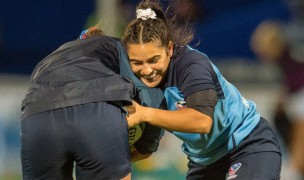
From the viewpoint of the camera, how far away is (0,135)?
23.3ft

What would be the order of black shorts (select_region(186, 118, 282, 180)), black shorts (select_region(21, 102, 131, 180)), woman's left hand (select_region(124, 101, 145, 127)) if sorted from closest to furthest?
black shorts (select_region(21, 102, 131, 180)), woman's left hand (select_region(124, 101, 145, 127)), black shorts (select_region(186, 118, 282, 180))

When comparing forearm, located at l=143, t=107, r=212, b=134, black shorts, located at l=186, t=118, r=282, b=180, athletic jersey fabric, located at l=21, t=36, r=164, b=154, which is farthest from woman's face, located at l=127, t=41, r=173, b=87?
black shorts, located at l=186, t=118, r=282, b=180

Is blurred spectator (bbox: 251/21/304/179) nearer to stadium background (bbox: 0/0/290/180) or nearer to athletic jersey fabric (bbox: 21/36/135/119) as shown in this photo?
stadium background (bbox: 0/0/290/180)

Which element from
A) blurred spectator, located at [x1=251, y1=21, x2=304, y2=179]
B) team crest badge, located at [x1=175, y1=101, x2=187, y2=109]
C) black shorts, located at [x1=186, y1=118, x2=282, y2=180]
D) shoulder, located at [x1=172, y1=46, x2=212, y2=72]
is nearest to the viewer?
shoulder, located at [x1=172, y1=46, x2=212, y2=72]

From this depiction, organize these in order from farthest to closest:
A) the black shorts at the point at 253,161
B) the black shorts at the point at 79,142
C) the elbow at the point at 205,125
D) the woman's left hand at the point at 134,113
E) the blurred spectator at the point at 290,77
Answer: the blurred spectator at the point at 290,77 → the black shorts at the point at 253,161 → the elbow at the point at 205,125 → the woman's left hand at the point at 134,113 → the black shorts at the point at 79,142

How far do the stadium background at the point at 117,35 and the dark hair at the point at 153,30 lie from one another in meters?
2.05

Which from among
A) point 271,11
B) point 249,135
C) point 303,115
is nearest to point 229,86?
point 249,135

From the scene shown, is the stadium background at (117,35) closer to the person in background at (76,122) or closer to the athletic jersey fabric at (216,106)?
the athletic jersey fabric at (216,106)

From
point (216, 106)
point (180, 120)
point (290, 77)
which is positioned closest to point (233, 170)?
point (216, 106)

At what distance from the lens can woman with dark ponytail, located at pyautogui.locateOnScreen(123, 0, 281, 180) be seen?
4.31m

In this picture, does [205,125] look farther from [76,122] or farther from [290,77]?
[290,77]

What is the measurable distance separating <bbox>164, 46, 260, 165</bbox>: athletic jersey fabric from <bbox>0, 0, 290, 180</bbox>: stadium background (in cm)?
195

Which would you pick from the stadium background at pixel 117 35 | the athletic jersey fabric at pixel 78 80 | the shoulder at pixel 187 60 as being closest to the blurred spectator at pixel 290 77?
the stadium background at pixel 117 35

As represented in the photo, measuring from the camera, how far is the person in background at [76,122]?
3949 millimetres
